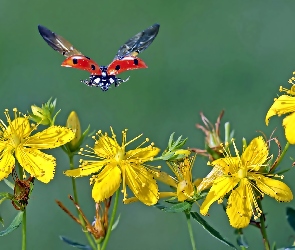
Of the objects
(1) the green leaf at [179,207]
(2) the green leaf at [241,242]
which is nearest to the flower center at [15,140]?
(1) the green leaf at [179,207]

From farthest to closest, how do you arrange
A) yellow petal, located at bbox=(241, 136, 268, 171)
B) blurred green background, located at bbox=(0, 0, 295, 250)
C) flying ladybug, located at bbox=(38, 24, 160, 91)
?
blurred green background, located at bbox=(0, 0, 295, 250)
yellow petal, located at bbox=(241, 136, 268, 171)
flying ladybug, located at bbox=(38, 24, 160, 91)

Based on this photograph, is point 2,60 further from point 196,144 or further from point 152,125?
point 196,144

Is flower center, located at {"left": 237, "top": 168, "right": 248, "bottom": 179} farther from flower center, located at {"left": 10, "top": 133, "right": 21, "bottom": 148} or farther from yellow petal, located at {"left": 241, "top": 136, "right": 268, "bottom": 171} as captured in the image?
flower center, located at {"left": 10, "top": 133, "right": 21, "bottom": 148}

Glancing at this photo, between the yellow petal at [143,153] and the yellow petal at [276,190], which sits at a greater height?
the yellow petal at [143,153]

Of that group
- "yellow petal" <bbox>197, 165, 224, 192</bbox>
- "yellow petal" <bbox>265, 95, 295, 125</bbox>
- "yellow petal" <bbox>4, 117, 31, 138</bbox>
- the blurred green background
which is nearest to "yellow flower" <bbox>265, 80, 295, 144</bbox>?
"yellow petal" <bbox>265, 95, 295, 125</bbox>

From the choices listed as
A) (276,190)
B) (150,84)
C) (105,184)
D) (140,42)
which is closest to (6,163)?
(105,184)

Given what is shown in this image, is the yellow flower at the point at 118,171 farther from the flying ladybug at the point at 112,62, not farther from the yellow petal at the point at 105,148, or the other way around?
the flying ladybug at the point at 112,62
